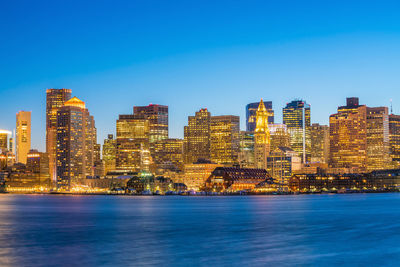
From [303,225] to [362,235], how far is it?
16.6 metres

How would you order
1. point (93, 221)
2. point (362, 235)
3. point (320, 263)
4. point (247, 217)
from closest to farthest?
point (320, 263), point (362, 235), point (93, 221), point (247, 217)

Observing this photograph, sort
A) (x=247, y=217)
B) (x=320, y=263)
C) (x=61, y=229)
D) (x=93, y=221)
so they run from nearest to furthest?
(x=320, y=263) < (x=61, y=229) < (x=93, y=221) < (x=247, y=217)

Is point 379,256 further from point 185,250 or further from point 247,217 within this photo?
point 247,217

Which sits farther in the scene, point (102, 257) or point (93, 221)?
point (93, 221)

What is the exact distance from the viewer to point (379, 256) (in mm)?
64062

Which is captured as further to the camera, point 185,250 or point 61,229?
point 61,229

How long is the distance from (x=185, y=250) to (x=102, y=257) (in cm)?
957

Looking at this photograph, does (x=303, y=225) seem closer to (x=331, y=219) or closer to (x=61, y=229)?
(x=331, y=219)

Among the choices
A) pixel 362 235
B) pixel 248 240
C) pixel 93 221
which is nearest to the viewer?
pixel 248 240

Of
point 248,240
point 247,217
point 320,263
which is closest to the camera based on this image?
point 320,263

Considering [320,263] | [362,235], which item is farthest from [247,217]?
[320,263]

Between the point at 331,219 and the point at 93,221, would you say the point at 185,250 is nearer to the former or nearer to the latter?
the point at 93,221

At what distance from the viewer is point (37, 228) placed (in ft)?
308

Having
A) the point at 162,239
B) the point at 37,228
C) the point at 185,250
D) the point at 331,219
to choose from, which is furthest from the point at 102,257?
the point at 331,219
